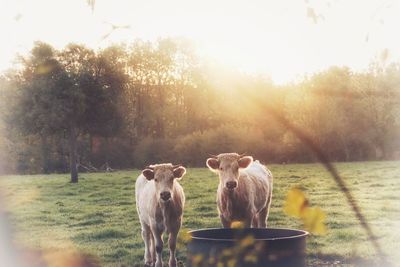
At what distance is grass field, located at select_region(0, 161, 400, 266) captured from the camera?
424 inches

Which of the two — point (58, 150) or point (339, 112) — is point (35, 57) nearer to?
point (58, 150)

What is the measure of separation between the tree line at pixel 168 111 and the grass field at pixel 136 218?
10268 mm

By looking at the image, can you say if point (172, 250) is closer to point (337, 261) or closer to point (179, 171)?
point (179, 171)

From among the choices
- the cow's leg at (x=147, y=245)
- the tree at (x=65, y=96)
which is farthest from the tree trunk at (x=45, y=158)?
the cow's leg at (x=147, y=245)

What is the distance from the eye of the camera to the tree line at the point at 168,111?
35281 mm

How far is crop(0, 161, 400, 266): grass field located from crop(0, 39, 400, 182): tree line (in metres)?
10.3

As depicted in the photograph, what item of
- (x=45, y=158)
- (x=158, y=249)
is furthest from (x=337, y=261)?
(x=45, y=158)

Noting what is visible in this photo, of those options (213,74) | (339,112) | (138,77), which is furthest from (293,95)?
(138,77)

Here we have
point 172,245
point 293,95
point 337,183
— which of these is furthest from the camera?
point 293,95

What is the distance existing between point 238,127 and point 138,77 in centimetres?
1334

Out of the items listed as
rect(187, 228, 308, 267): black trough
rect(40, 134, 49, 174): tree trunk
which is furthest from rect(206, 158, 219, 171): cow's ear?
rect(40, 134, 49, 174): tree trunk

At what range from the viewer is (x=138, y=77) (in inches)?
2217

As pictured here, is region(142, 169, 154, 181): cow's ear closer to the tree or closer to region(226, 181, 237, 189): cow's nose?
region(226, 181, 237, 189): cow's nose

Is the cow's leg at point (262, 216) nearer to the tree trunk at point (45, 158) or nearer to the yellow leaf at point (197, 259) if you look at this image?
the yellow leaf at point (197, 259)
